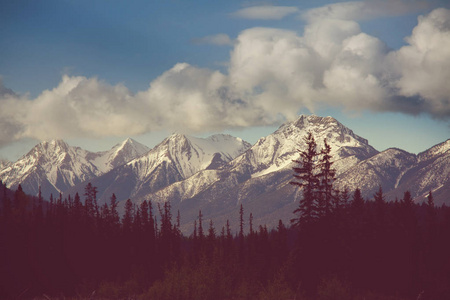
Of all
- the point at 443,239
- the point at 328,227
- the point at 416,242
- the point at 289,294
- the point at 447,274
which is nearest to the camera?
the point at 289,294

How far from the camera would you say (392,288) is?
78.5 meters

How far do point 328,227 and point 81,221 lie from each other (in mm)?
54151

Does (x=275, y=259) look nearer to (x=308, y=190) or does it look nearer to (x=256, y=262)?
(x=256, y=262)

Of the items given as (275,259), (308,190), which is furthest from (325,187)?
(275,259)

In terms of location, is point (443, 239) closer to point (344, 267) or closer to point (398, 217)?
point (398, 217)

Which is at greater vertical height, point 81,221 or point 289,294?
A: point 81,221

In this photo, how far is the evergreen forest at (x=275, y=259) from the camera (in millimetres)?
58188

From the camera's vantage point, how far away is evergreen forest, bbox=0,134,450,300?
58.2 meters

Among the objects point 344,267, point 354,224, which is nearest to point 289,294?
point 344,267

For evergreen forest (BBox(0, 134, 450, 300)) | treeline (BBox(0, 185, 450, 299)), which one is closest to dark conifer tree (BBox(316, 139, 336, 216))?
evergreen forest (BBox(0, 134, 450, 300))

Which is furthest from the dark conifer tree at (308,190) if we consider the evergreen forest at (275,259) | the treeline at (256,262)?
the treeline at (256,262)

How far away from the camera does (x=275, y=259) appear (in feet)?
300

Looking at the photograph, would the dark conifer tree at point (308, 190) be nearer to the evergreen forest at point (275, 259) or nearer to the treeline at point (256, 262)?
the evergreen forest at point (275, 259)

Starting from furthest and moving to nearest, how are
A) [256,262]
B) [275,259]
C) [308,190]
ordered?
[256,262]
[275,259]
[308,190]
